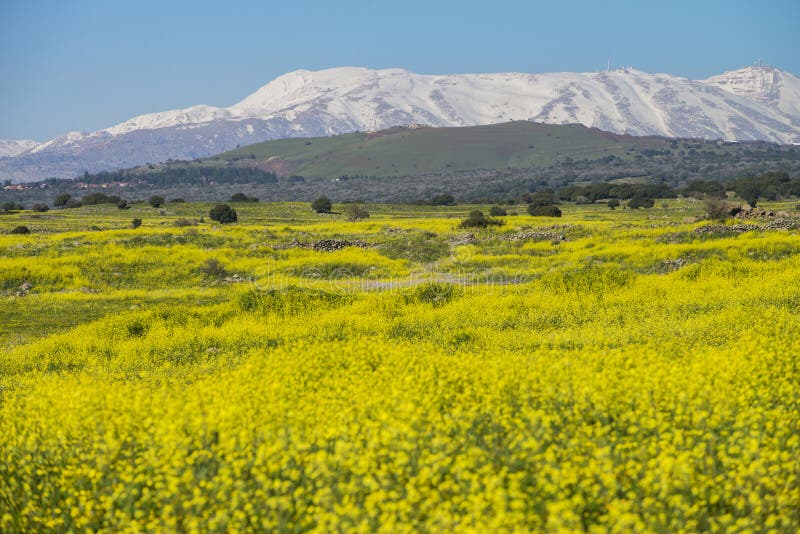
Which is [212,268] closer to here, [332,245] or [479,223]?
A: [332,245]

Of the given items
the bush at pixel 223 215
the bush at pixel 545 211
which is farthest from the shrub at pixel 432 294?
the bush at pixel 545 211

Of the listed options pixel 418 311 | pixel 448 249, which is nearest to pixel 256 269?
pixel 448 249

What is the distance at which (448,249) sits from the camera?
44.8 metres

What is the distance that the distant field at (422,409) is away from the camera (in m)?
7.79

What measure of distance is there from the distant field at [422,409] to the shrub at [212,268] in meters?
7.73

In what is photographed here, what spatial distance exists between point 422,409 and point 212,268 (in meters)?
29.0

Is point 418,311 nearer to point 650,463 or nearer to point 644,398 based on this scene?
point 644,398

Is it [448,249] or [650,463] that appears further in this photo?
[448,249]

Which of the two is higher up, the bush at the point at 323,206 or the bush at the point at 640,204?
the bush at the point at 323,206

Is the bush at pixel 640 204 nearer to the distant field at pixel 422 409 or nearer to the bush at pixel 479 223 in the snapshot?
the bush at pixel 479 223

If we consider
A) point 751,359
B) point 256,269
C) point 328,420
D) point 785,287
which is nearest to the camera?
point 328,420

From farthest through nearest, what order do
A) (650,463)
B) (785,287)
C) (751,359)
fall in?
(785,287)
(751,359)
(650,463)

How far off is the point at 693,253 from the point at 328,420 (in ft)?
95.9

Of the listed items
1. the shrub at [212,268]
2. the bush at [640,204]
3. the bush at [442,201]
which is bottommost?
the shrub at [212,268]
